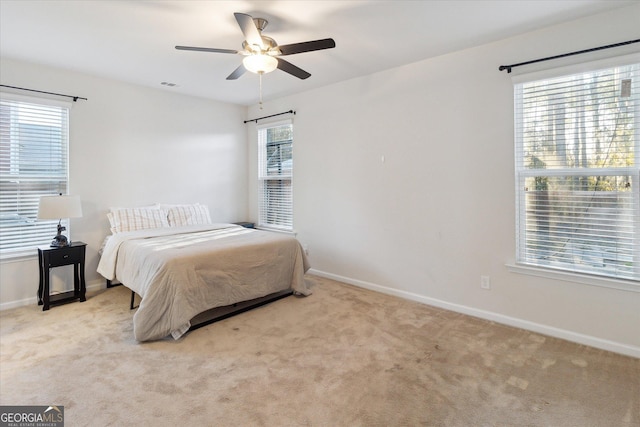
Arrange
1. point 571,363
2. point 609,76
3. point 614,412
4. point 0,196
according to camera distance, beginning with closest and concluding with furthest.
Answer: point 614,412 → point 571,363 → point 609,76 → point 0,196

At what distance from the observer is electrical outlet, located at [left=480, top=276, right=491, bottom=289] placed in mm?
3088

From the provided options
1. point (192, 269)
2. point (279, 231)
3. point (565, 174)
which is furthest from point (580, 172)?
point (279, 231)

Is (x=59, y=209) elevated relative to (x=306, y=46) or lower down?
lower down

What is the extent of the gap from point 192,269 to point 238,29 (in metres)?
2.09

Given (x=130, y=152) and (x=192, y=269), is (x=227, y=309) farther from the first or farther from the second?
(x=130, y=152)

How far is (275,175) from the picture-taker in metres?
5.23

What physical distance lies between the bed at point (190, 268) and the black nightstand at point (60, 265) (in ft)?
0.77

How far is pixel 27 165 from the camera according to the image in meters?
3.54

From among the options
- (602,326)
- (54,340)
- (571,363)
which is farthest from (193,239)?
(602,326)

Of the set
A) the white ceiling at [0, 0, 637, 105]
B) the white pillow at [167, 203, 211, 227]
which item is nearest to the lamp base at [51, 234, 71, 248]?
the white pillow at [167, 203, 211, 227]

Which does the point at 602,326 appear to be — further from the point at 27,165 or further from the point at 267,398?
the point at 27,165

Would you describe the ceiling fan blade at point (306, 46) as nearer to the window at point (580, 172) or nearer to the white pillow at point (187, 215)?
the window at point (580, 172)

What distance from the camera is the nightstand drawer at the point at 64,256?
3.31 meters

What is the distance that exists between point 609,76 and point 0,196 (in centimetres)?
567
